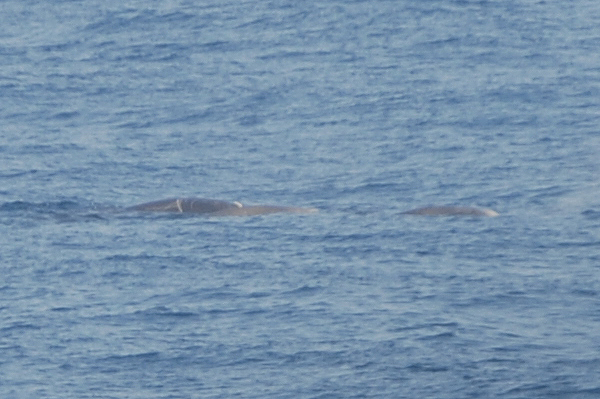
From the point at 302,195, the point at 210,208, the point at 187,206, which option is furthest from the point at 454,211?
the point at 187,206

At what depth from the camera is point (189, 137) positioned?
53156 millimetres

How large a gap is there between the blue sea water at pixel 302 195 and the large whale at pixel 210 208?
20.9 inches

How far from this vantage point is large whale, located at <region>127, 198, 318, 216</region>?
141 ft

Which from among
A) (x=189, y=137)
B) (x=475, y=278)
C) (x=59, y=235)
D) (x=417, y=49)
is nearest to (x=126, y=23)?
(x=417, y=49)

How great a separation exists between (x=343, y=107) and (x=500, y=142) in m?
7.44

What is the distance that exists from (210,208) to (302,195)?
10.8ft

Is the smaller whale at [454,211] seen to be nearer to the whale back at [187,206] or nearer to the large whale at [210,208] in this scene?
the large whale at [210,208]

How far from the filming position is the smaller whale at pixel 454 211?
41.8 m

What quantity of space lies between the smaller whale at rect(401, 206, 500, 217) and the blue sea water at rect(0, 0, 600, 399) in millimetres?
392

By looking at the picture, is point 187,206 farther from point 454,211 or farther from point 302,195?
point 454,211

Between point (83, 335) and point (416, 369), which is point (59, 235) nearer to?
point (83, 335)

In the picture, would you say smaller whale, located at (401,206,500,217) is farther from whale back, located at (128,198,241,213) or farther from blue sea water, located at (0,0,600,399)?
whale back, located at (128,198,241,213)

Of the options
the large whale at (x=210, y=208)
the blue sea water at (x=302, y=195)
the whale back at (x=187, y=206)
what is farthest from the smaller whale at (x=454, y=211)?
the whale back at (x=187, y=206)

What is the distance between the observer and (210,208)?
43.2 m
